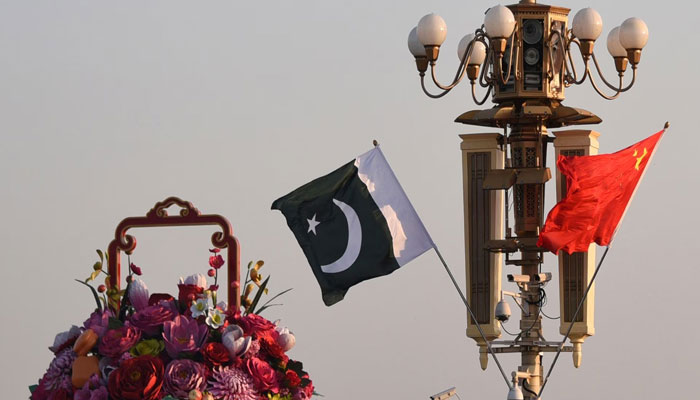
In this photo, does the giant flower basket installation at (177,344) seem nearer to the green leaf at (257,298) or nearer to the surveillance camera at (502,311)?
the green leaf at (257,298)

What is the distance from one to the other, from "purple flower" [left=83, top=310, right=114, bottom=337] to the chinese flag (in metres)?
7.84

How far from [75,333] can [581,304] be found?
355 inches

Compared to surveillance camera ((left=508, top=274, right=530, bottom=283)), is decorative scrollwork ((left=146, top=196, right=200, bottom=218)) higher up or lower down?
higher up

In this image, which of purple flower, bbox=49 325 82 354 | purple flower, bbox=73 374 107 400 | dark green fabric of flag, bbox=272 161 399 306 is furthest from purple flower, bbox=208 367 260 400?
dark green fabric of flag, bbox=272 161 399 306

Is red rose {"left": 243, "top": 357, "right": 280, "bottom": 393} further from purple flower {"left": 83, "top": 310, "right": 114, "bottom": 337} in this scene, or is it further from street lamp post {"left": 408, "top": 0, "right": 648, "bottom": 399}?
street lamp post {"left": 408, "top": 0, "right": 648, "bottom": 399}

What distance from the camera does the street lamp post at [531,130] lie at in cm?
2019

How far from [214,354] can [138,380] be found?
0.53 meters

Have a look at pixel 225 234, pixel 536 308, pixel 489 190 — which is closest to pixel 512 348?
pixel 536 308

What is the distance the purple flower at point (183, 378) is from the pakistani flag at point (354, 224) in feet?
21.5

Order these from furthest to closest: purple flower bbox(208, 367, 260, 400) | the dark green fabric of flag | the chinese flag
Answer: the chinese flag, the dark green fabric of flag, purple flower bbox(208, 367, 260, 400)

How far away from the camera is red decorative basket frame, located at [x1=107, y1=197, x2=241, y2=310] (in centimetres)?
1244

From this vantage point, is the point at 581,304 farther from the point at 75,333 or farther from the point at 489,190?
the point at 75,333

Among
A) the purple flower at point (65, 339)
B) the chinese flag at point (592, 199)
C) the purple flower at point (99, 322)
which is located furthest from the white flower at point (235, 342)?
the chinese flag at point (592, 199)

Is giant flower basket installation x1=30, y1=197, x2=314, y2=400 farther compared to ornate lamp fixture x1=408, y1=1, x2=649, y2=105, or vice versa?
ornate lamp fixture x1=408, y1=1, x2=649, y2=105
